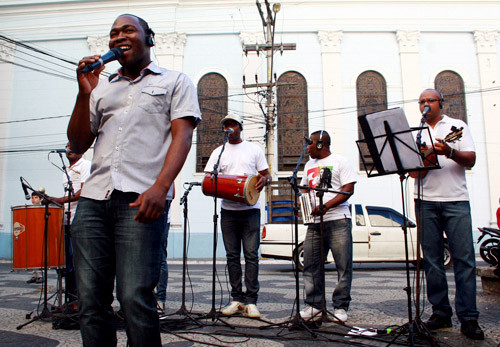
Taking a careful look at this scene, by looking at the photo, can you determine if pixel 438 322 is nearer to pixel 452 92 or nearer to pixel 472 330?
pixel 472 330

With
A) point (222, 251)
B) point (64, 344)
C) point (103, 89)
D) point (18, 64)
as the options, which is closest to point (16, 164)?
point (18, 64)

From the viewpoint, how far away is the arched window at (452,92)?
759 inches

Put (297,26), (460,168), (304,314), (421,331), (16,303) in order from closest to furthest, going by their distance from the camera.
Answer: (421,331)
(460,168)
(304,314)
(16,303)
(297,26)

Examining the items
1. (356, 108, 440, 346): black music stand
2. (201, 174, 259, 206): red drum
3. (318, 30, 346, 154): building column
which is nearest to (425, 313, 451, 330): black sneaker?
(356, 108, 440, 346): black music stand

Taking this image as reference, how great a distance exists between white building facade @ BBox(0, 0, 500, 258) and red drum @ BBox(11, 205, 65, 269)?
1340 cm

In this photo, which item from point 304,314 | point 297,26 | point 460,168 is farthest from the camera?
point 297,26

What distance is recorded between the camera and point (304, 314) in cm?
442

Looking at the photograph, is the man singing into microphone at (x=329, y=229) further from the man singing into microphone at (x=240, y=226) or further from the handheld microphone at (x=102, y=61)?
the handheld microphone at (x=102, y=61)

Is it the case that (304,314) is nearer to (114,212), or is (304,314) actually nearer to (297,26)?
(114,212)

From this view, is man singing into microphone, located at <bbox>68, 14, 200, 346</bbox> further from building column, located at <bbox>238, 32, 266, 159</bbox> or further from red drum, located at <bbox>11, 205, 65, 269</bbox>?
building column, located at <bbox>238, 32, 266, 159</bbox>

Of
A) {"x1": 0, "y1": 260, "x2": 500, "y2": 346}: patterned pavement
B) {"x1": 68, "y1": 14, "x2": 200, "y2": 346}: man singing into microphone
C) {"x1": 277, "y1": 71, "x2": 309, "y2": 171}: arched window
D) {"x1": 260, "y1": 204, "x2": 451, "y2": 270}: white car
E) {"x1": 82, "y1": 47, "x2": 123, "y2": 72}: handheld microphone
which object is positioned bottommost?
{"x1": 0, "y1": 260, "x2": 500, "y2": 346}: patterned pavement

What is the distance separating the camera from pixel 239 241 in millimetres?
4953

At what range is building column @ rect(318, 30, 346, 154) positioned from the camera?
19.3 meters

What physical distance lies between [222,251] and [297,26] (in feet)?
35.4
